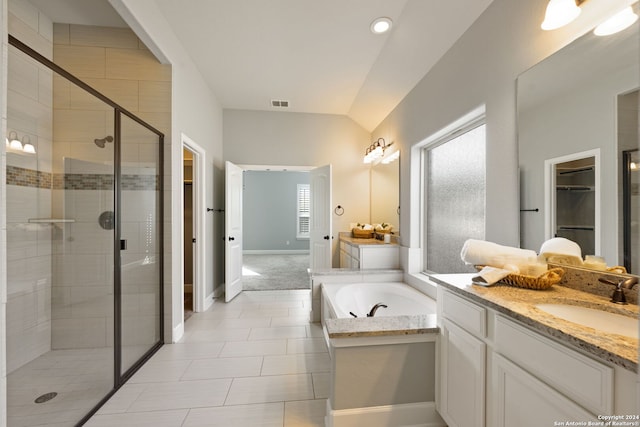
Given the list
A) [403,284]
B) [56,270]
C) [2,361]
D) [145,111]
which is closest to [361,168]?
[403,284]

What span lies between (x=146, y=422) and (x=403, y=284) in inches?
98.4

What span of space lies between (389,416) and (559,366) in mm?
1011

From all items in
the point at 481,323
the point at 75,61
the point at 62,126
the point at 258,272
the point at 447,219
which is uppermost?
the point at 75,61

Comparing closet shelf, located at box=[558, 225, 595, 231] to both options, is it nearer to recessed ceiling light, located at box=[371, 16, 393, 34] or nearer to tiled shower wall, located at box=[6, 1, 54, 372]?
recessed ceiling light, located at box=[371, 16, 393, 34]

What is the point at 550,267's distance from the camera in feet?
4.44

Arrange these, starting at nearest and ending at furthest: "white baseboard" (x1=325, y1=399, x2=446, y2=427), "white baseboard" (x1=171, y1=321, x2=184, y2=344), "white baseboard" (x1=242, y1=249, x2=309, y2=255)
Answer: "white baseboard" (x1=325, y1=399, x2=446, y2=427), "white baseboard" (x1=171, y1=321, x2=184, y2=344), "white baseboard" (x1=242, y1=249, x2=309, y2=255)

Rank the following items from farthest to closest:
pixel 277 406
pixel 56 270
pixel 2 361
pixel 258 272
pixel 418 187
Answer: pixel 258 272 → pixel 418 187 → pixel 56 270 → pixel 277 406 → pixel 2 361

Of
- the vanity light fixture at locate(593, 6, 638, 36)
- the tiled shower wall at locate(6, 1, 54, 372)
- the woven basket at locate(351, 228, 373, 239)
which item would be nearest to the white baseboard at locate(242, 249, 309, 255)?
the woven basket at locate(351, 228, 373, 239)

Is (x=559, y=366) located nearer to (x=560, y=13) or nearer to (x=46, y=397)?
(x=560, y=13)

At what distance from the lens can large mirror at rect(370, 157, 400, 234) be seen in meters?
3.49

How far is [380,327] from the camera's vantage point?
1506 millimetres

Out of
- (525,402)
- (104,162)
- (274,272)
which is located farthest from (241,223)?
(525,402)

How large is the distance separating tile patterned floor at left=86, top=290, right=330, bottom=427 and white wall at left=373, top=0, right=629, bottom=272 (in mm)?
1681

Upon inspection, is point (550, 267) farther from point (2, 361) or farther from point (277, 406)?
point (2, 361)
